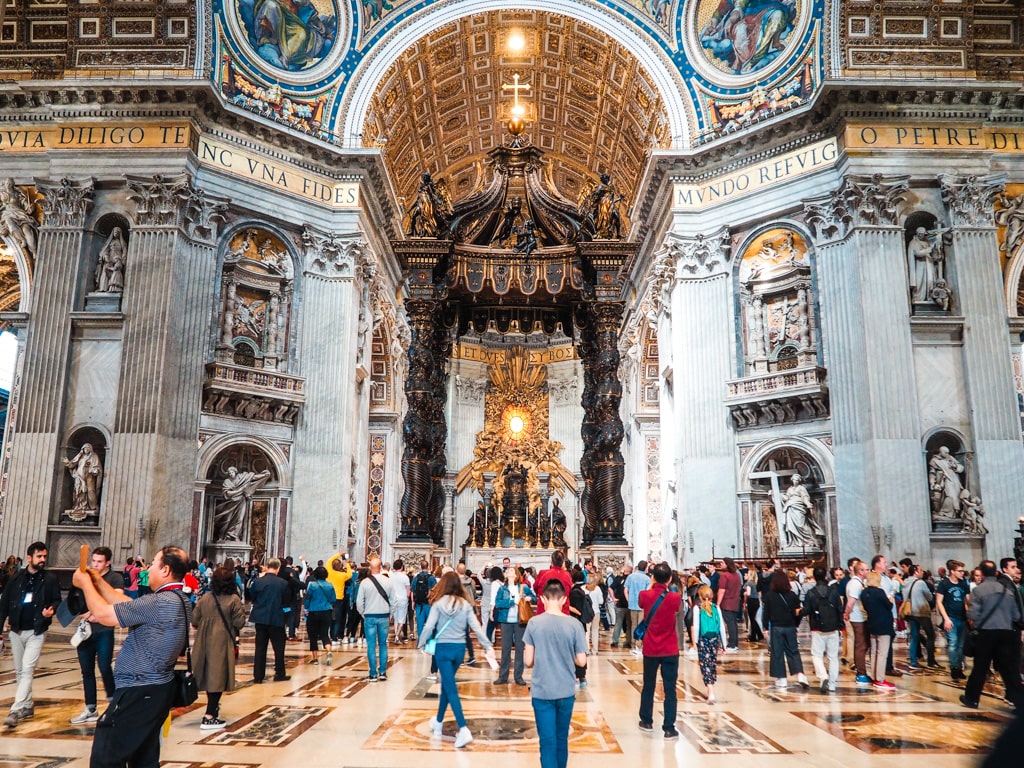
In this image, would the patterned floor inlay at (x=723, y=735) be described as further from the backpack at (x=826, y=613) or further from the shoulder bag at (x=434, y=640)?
the shoulder bag at (x=434, y=640)

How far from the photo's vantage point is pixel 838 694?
7.89 metres

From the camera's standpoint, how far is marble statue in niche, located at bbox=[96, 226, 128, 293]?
16.5 metres

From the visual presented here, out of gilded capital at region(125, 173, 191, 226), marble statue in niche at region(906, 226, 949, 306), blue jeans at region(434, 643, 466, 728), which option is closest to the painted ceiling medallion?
marble statue in niche at region(906, 226, 949, 306)

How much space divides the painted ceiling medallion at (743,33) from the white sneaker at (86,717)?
18118mm

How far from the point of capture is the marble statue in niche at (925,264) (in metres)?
16.6

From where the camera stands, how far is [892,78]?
666 inches

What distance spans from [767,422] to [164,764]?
14781 mm

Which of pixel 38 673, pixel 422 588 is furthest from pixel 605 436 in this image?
pixel 38 673

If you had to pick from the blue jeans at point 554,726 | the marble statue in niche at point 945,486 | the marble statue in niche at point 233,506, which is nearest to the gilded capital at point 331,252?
the marble statue in niche at point 233,506

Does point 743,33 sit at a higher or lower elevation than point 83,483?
higher

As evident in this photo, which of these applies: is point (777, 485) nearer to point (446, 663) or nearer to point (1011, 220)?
point (1011, 220)

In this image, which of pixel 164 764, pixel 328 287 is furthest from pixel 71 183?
pixel 164 764

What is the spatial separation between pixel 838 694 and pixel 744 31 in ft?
52.6

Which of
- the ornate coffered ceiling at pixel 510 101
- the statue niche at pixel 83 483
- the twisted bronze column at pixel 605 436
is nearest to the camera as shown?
the twisted bronze column at pixel 605 436
